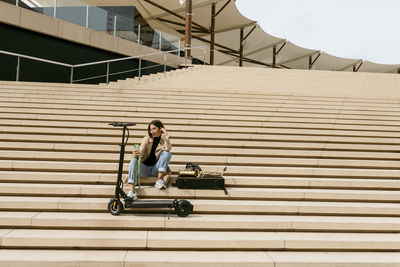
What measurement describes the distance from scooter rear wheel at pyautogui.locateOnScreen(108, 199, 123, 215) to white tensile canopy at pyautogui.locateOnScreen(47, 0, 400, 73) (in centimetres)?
1874

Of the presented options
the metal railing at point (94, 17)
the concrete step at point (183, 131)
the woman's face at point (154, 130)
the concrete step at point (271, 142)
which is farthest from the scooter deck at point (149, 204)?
the metal railing at point (94, 17)

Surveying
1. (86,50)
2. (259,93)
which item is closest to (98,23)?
(86,50)

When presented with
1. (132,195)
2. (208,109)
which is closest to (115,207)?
(132,195)

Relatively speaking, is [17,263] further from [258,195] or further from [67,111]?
[67,111]

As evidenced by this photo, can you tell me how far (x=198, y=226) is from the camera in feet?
12.5

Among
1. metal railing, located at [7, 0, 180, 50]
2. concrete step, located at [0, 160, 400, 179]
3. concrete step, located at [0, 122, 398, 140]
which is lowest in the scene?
concrete step, located at [0, 160, 400, 179]

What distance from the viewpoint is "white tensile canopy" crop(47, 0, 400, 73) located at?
21.1 metres

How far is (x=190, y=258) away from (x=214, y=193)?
49.7 inches

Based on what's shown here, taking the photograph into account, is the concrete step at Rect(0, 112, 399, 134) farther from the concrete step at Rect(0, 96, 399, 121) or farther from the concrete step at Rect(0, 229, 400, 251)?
the concrete step at Rect(0, 229, 400, 251)

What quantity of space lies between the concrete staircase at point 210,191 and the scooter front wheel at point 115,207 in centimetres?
11

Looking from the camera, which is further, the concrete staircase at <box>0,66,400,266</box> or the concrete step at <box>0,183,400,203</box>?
the concrete step at <box>0,183,400,203</box>

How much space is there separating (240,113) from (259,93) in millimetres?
2051

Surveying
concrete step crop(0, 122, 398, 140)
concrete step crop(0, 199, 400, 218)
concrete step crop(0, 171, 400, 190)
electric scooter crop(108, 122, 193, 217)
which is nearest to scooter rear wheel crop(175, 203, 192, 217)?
electric scooter crop(108, 122, 193, 217)

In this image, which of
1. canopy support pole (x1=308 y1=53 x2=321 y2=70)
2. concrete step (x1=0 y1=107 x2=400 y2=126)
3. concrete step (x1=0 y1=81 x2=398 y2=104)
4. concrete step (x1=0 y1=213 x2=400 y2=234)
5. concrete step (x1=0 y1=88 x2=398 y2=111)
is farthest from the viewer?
canopy support pole (x1=308 y1=53 x2=321 y2=70)
